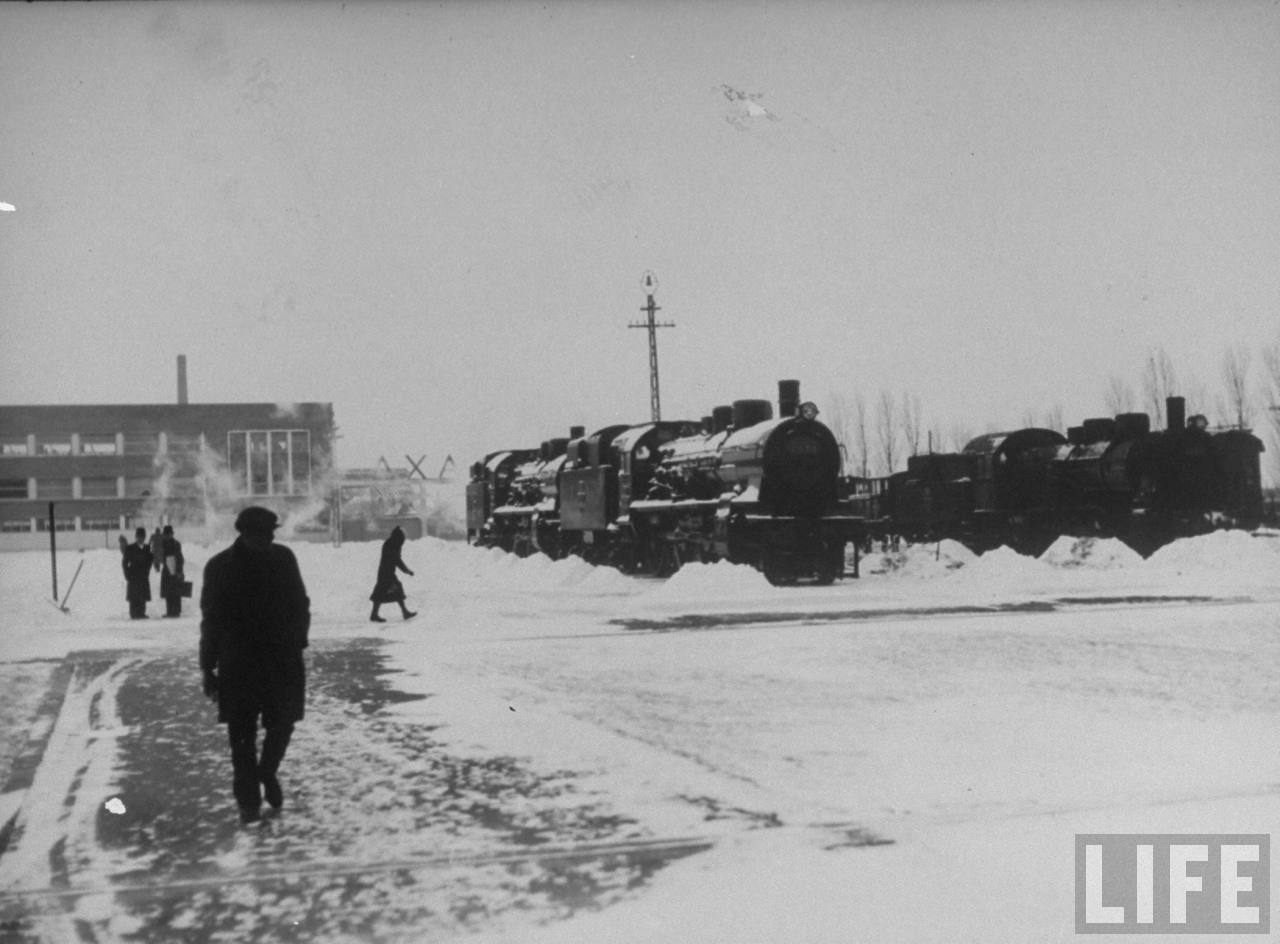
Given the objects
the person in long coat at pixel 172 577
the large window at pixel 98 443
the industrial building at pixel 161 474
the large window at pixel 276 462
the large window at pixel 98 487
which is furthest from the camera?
the large window at pixel 98 487

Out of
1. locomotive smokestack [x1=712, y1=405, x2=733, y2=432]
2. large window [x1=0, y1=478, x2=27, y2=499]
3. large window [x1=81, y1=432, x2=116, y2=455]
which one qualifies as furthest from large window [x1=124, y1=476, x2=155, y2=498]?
locomotive smokestack [x1=712, y1=405, x2=733, y2=432]

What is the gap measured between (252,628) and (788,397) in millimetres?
20862

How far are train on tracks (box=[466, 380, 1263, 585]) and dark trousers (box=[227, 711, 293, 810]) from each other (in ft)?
60.1

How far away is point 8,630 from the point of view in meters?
16.7

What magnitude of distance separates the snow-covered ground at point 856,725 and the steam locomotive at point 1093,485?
6.67 m

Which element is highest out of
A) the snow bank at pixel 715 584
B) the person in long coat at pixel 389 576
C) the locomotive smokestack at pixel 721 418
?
the locomotive smokestack at pixel 721 418

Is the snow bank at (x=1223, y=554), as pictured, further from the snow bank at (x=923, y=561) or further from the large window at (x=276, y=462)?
the large window at (x=276, y=462)

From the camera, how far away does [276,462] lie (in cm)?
3512

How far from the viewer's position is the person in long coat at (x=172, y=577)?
20.3 m

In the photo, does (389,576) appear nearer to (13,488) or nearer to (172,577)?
(172,577)

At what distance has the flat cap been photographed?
6.70 metres

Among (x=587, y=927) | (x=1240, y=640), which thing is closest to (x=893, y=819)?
(x=587, y=927)

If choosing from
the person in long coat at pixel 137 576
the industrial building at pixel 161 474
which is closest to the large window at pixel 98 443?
Answer: the industrial building at pixel 161 474

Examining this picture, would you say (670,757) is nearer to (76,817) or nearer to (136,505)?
(76,817)
